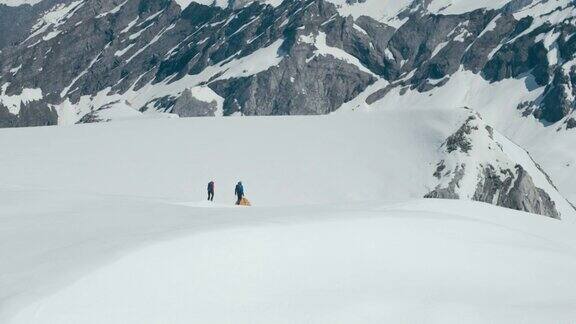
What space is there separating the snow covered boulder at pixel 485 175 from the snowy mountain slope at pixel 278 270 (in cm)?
3949

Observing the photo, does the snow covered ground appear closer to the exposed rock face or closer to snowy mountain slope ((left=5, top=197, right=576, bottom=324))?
snowy mountain slope ((left=5, top=197, right=576, bottom=324))

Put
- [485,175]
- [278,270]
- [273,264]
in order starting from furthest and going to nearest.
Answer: [485,175]
[273,264]
[278,270]

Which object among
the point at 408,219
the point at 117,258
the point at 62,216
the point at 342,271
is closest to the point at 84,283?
the point at 117,258

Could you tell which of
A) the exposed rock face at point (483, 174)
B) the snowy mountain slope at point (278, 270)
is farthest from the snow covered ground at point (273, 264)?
the exposed rock face at point (483, 174)

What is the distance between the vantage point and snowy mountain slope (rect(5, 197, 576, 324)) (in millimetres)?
12281

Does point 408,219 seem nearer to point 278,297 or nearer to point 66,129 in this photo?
point 278,297

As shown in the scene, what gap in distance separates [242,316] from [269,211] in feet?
29.3

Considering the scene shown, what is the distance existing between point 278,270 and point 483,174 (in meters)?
51.1

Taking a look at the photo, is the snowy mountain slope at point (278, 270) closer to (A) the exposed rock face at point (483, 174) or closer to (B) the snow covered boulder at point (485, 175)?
(B) the snow covered boulder at point (485, 175)

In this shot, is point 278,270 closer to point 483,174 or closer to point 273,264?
point 273,264

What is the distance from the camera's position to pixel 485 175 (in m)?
63.0

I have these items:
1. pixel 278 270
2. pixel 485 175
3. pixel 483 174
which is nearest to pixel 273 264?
pixel 278 270

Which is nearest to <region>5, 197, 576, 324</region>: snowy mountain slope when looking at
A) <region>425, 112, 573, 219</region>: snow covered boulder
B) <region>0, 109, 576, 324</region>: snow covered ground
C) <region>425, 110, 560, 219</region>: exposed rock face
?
<region>0, 109, 576, 324</region>: snow covered ground

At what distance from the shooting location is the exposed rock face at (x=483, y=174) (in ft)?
195
